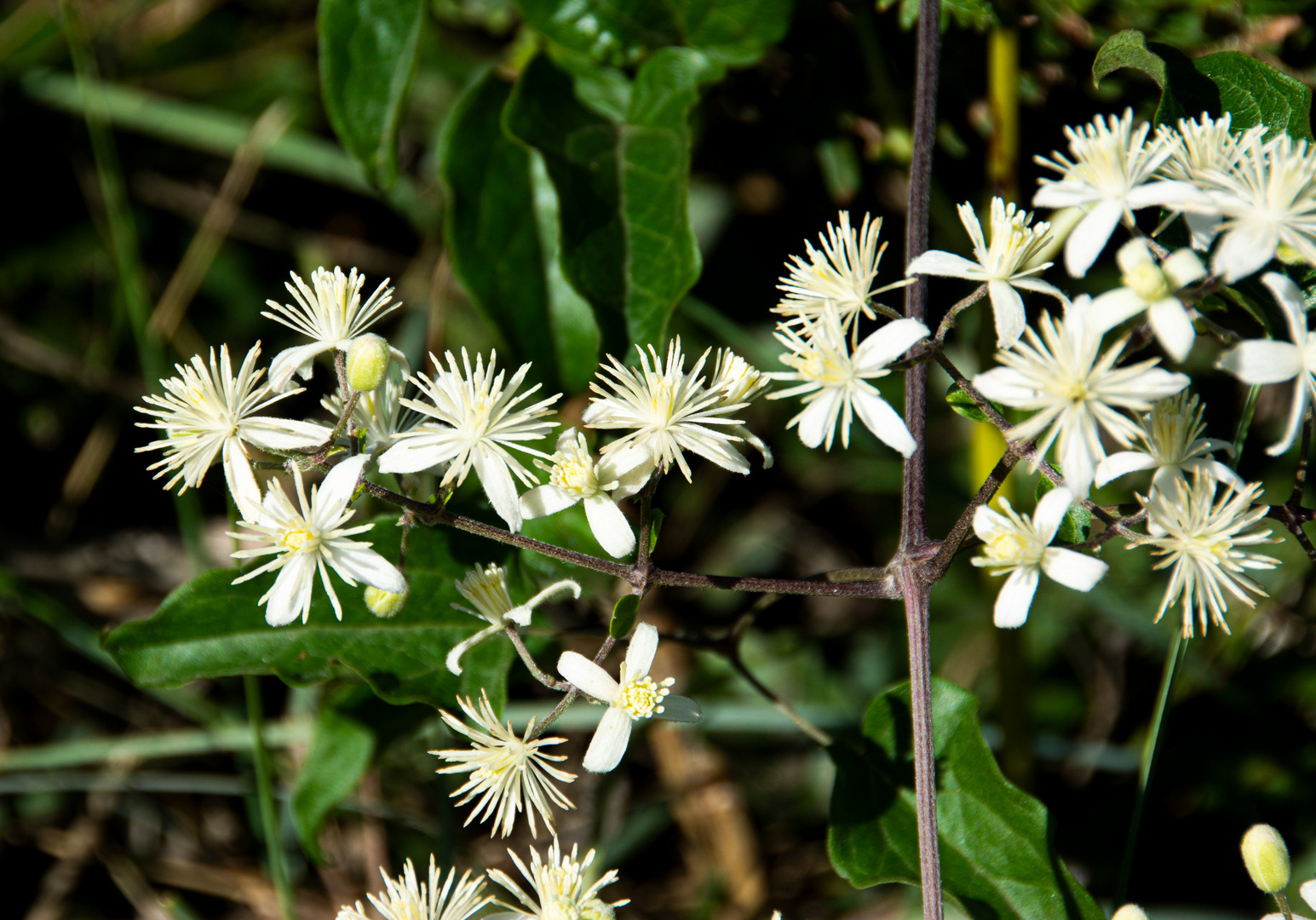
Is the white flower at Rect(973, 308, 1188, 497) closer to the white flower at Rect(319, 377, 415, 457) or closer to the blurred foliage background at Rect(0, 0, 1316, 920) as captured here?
the white flower at Rect(319, 377, 415, 457)

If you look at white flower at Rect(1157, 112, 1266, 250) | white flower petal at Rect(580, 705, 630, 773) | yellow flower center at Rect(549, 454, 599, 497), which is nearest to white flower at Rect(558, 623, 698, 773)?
white flower petal at Rect(580, 705, 630, 773)

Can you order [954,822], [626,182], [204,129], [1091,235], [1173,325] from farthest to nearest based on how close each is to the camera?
1. [204,129]
2. [626,182]
3. [954,822]
4. [1091,235]
5. [1173,325]

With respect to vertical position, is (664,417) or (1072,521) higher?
(664,417)

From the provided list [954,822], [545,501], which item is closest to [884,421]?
[545,501]

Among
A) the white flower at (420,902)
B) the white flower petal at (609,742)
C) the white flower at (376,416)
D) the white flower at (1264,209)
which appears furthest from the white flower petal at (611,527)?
the white flower at (1264,209)

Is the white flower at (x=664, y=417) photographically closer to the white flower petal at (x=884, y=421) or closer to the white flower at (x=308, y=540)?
the white flower petal at (x=884, y=421)

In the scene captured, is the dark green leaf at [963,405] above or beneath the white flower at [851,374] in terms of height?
above

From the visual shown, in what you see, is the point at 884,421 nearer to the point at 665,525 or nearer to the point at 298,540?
the point at 298,540
